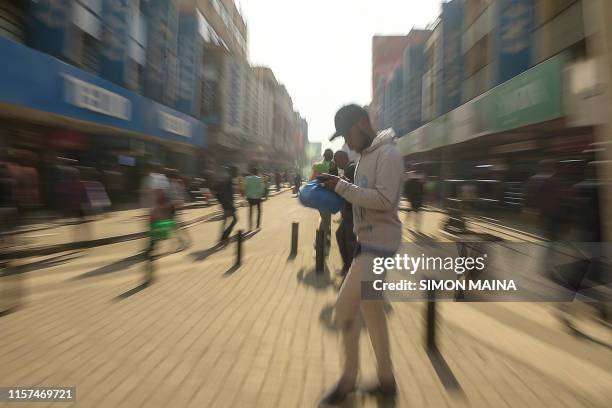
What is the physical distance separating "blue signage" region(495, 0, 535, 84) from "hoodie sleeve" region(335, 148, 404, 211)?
16458mm

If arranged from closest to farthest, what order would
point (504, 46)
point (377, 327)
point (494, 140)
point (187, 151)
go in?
point (377, 327)
point (504, 46)
point (494, 140)
point (187, 151)

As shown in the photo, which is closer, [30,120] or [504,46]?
[30,120]

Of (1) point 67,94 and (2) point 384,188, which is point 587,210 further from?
(1) point 67,94

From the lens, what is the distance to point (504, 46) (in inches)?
663

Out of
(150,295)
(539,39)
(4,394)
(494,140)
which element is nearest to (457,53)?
(494,140)

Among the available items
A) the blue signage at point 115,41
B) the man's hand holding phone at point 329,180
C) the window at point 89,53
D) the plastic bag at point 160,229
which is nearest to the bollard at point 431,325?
the man's hand holding phone at point 329,180

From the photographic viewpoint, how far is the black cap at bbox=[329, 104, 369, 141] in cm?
264

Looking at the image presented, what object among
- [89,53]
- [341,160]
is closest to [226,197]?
[341,160]

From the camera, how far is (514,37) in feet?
→ 53.8

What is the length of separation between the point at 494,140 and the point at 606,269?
15256 millimetres

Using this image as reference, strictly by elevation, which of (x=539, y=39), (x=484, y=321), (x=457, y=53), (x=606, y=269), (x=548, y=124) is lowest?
(x=484, y=321)

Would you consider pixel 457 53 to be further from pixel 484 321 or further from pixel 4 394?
pixel 4 394

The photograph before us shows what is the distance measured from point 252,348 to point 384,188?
2.02 m

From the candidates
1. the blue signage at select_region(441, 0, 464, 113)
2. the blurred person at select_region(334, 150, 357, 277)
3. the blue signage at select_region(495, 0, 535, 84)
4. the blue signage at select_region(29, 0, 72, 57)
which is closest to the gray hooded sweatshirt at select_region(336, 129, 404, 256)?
the blurred person at select_region(334, 150, 357, 277)
